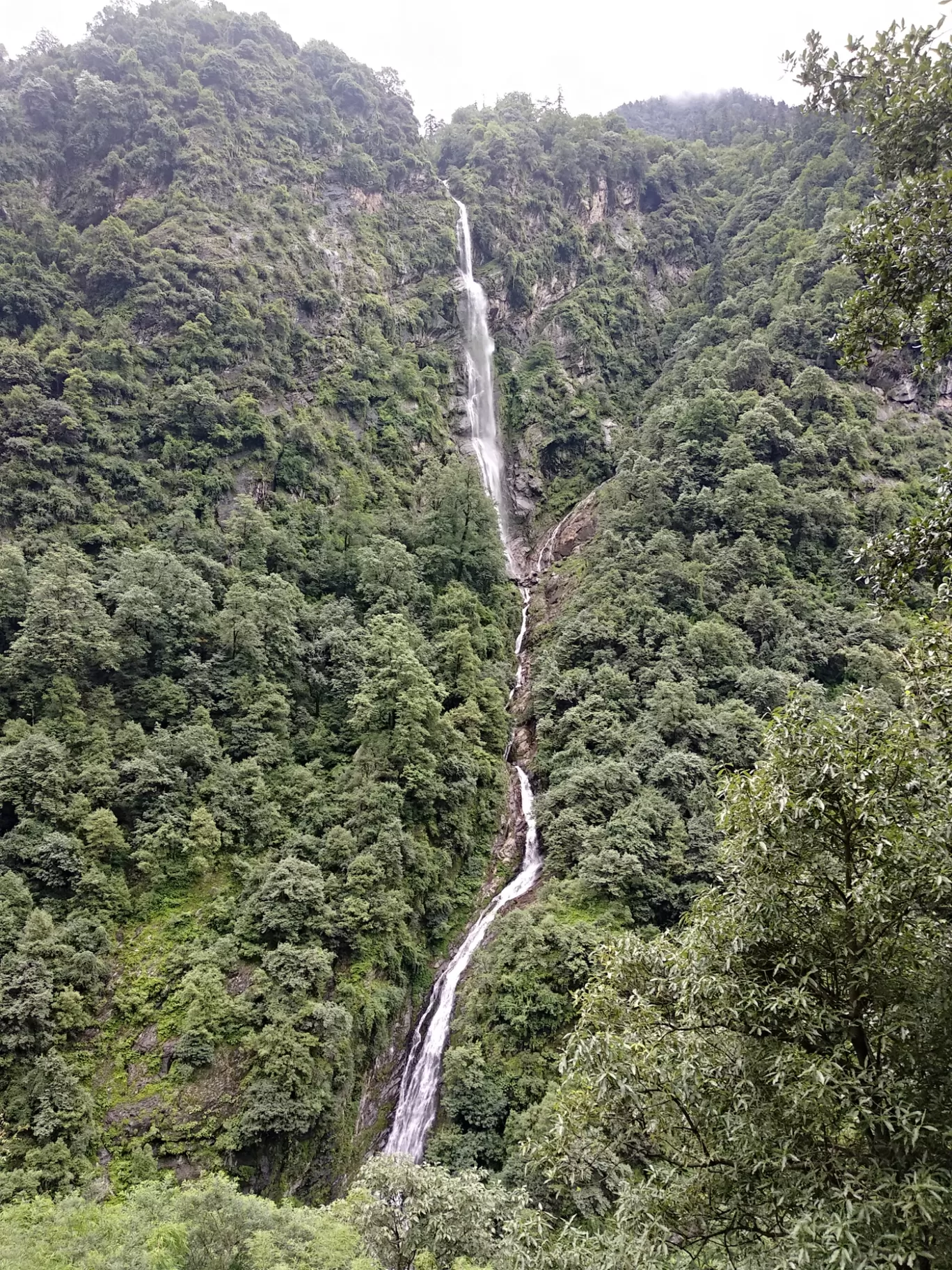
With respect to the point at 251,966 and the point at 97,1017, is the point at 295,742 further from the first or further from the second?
the point at 97,1017

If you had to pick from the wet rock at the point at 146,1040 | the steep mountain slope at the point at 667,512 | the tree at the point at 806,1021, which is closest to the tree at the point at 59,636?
the wet rock at the point at 146,1040

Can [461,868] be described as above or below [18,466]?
below

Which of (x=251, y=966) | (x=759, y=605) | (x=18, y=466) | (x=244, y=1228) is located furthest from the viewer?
(x=759, y=605)

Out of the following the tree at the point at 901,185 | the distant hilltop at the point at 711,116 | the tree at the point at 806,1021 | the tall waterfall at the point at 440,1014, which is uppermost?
the distant hilltop at the point at 711,116

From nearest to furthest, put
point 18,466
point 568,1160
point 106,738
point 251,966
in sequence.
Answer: point 568,1160 → point 251,966 → point 106,738 → point 18,466

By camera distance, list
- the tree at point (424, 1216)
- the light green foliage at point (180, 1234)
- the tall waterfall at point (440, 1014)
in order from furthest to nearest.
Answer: the tall waterfall at point (440, 1014), the tree at point (424, 1216), the light green foliage at point (180, 1234)

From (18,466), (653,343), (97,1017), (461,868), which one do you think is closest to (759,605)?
(461,868)

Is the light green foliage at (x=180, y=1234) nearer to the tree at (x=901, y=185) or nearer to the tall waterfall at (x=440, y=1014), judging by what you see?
the tall waterfall at (x=440, y=1014)
